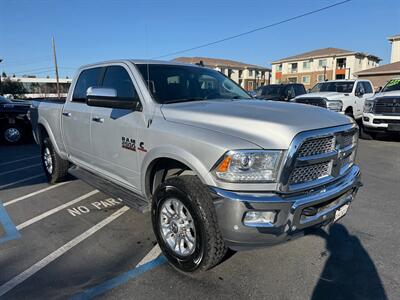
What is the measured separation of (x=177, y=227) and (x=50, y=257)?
4.47 feet

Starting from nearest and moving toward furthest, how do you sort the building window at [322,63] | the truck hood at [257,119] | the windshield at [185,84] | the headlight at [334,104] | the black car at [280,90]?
the truck hood at [257,119] → the windshield at [185,84] → the headlight at [334,104] → the black car at [280,90] → the building window at [322,63]

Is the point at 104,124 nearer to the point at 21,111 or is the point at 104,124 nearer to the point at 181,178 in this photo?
the point at 181,178

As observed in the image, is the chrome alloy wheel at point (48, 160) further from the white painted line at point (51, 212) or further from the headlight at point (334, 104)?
the headlight at point (334, 104)

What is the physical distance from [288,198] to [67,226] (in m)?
2.81

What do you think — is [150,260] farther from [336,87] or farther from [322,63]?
[322,63]

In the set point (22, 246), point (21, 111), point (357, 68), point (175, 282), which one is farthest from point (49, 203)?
point (357, 68)

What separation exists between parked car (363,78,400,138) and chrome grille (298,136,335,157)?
315 inches

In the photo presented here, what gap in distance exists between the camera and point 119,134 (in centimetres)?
366

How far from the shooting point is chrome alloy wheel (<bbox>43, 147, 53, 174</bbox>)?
5762 mm

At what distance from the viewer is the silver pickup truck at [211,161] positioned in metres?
2.51

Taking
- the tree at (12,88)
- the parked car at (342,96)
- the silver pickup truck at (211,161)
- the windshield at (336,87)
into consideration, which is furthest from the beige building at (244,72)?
the silver pickup truck at (211,161)

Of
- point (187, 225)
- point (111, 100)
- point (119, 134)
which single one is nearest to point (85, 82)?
point (119, 134)

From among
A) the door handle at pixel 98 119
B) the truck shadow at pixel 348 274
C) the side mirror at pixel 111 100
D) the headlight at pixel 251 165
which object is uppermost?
the side mirror at pixel 111 100

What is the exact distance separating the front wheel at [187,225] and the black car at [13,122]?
9.08 meters
